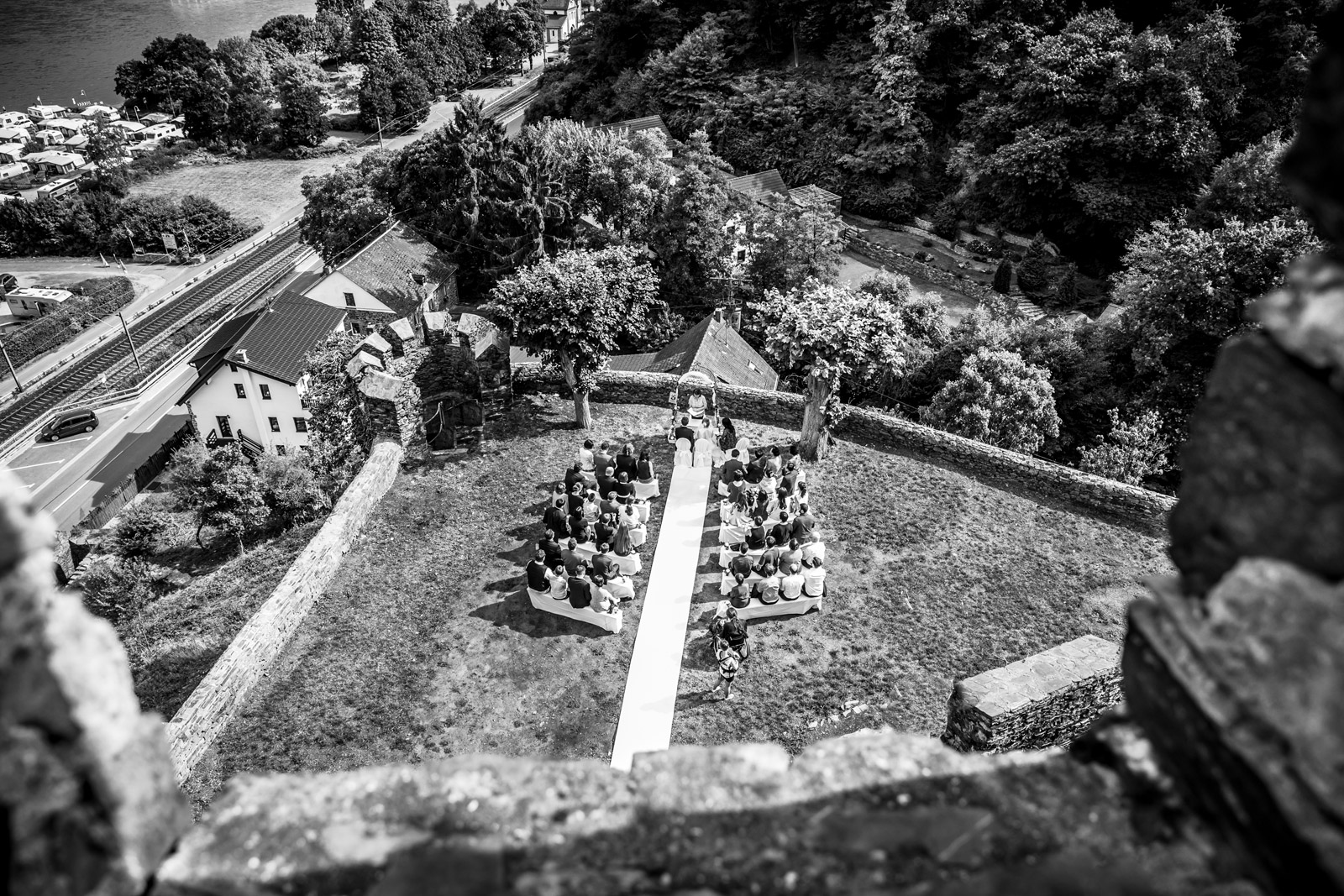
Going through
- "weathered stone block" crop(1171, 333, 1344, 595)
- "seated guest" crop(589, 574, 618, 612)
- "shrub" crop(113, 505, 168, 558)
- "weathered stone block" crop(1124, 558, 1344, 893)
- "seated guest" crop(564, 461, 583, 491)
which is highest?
"weathered stone block" crop(1171, 333, 1344, 595)

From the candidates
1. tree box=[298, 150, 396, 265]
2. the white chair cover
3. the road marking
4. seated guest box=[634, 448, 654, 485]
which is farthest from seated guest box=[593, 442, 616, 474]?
the road marking

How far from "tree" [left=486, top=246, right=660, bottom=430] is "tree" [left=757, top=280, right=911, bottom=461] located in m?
4.11

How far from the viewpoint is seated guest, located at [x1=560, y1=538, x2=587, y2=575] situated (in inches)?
637

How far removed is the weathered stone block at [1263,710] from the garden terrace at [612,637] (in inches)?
403

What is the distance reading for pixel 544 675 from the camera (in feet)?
49.5

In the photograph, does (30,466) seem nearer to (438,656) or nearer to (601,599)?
(438,656)

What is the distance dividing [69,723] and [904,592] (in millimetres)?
15034

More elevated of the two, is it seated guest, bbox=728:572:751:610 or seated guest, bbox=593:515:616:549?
seated guest, bbox=593:515:616:549

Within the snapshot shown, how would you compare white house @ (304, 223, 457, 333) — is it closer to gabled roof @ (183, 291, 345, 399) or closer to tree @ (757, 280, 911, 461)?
gabled roof @ (183, 291, 345, 399)

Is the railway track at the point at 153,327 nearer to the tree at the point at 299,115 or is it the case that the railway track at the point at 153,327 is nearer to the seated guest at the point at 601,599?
the tree at the point at 299,115

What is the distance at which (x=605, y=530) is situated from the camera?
1694 centimetres

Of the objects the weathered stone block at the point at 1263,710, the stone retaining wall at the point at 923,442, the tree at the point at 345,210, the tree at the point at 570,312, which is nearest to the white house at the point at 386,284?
the tree at the point at 345,210

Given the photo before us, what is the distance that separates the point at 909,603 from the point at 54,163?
104 metres

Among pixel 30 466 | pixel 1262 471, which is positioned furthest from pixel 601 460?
pixel 30 466
